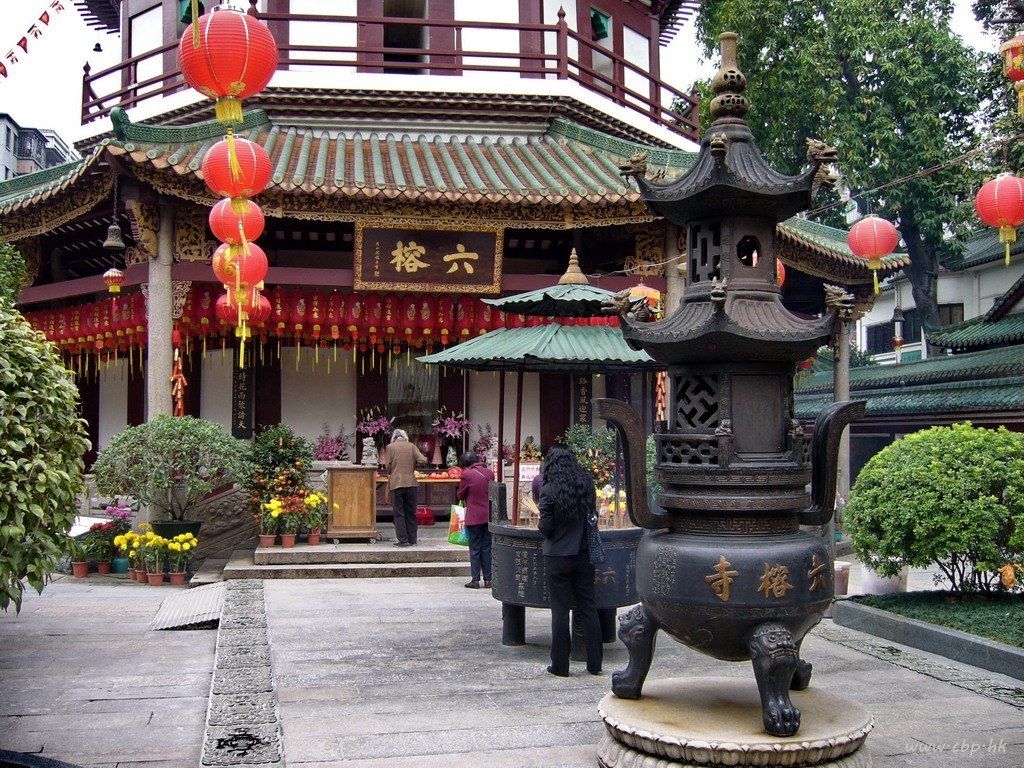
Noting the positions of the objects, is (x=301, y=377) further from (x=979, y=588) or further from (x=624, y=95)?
(x=979, y=588)

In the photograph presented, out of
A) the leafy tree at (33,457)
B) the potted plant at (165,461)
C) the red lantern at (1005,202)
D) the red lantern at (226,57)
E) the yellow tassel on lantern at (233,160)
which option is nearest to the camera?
the leafy tree at (33,457)

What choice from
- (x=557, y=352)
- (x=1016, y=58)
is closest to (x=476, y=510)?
(x=557, y=352)

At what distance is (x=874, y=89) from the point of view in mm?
23656

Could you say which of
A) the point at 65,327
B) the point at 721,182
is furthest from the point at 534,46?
the point at 721,182

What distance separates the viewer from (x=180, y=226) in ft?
42.9

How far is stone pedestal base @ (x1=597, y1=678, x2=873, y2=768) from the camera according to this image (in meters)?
4.67

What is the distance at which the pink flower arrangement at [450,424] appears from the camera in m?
16.0

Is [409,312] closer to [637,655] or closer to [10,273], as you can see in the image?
[10,273]

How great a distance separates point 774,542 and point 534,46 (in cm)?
1302

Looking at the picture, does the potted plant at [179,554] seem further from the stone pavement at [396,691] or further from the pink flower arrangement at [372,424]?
the pink flower arrangement at [372,424]

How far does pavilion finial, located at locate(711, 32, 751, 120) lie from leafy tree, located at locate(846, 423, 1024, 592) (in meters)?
4.08

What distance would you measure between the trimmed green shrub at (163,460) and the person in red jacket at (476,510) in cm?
306

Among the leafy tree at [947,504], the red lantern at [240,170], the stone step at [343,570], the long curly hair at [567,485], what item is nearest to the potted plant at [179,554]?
the stone step at [343,570]

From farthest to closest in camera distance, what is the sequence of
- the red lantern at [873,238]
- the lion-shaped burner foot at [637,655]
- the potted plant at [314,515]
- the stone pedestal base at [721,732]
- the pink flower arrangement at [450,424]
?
the pink flower arrangement at [450,424] < the red lantern at [873,238] < the potted plant at [314,515] < the lion-shaped burner foot at [637,655] < the stone pedestal base at [721,732]
